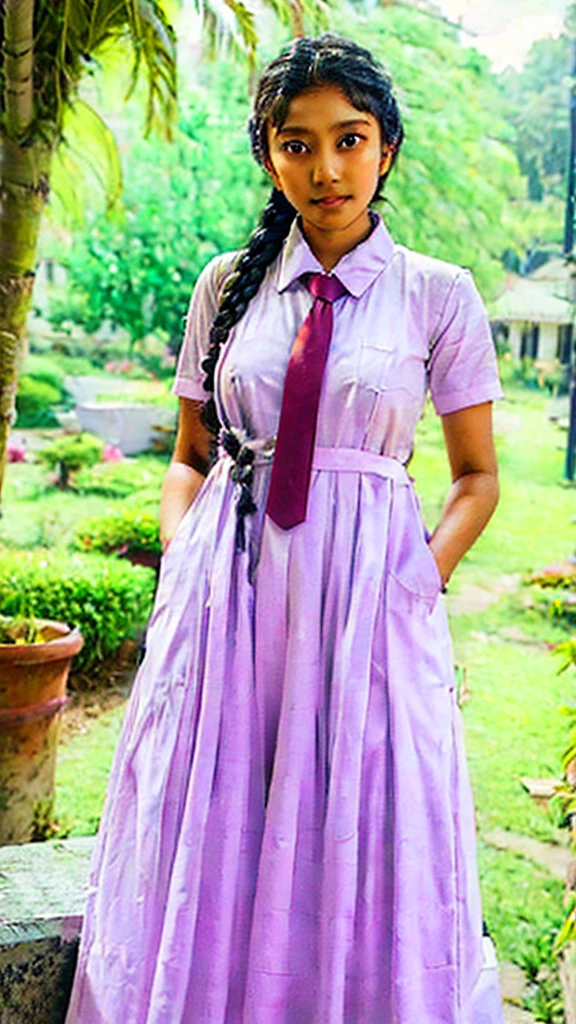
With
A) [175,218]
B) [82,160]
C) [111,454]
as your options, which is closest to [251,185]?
[175,218]

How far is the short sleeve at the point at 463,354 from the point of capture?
5.80ft

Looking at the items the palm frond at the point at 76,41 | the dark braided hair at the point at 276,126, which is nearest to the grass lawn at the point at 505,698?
the dark braided hair at the point at 276,126

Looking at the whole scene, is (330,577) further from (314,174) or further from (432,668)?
(314,174)

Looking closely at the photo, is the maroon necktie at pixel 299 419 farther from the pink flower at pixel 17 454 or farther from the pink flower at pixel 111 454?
the pink flower at pixel 17 454

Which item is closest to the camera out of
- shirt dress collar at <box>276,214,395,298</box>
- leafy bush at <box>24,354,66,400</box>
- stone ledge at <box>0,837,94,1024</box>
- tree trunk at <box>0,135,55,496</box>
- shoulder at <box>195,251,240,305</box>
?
shirt dress collar at <box>276,214,395,298</box>

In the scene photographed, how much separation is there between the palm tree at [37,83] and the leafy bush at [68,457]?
22.1 feet

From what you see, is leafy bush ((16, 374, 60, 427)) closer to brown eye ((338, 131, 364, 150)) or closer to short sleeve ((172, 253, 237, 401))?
short sleeve ((172, 253, 237, 401))

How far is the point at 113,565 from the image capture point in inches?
207

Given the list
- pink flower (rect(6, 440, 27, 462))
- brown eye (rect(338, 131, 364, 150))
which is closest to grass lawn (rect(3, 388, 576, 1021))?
pink flower (rect(6, 440, 27, 462))

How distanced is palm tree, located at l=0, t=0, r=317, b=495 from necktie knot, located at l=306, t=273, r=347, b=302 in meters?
1.35

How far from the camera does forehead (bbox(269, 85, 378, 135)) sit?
168cm

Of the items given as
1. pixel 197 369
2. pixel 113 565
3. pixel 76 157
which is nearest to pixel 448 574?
pixel 197 369

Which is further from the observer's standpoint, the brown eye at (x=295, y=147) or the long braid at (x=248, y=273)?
the long braid at (x=248, y=273)

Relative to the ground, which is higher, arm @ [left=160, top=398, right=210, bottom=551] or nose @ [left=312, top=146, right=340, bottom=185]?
nose @ [left=312, top=146, right=340, bottom=185]
